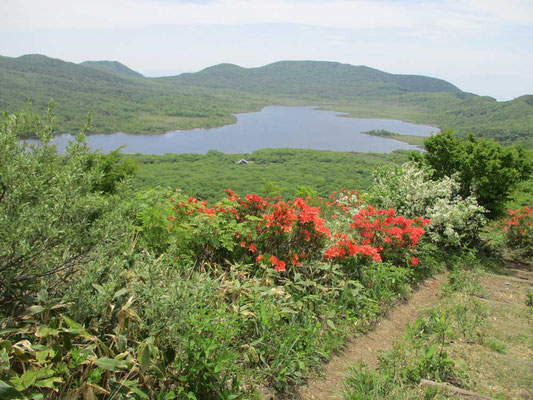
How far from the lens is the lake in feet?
242

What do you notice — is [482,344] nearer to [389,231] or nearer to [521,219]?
[389,231]

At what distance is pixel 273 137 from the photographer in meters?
85.8

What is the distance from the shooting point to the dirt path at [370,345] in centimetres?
231

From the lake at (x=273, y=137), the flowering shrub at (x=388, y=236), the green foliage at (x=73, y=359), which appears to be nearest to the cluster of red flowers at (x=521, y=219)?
the flowering shrub at (x=388, y=236)

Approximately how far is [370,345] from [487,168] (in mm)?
4087

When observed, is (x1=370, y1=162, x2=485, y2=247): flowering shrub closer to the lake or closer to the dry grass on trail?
the dry grass on trail

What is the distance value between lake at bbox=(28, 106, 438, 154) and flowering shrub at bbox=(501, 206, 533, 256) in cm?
6211

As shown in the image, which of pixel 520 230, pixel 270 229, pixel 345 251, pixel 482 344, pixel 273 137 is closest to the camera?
pixel 482 344

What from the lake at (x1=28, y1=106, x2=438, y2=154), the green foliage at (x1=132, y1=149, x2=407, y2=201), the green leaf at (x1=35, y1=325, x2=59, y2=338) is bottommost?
the green foliage at (x1=132, y1=149, x2=407, y2=201)

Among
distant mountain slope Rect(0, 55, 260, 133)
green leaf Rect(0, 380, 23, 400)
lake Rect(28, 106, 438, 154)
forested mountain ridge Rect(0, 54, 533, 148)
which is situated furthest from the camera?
distant mountain slope Rect(0, 55, 260, 133)

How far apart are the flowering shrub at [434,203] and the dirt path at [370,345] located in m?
1.19

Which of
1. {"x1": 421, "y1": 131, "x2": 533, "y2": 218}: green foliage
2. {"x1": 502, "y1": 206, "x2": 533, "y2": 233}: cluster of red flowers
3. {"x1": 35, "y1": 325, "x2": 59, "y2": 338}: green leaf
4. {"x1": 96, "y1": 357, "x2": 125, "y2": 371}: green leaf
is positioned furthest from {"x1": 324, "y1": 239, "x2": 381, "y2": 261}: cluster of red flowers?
{"x1": 502, "y1": 206, "x2": 533, "y2": 233}: cluster of red flowers

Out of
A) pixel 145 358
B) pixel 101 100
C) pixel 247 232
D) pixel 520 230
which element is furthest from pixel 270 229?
pixel 101 100

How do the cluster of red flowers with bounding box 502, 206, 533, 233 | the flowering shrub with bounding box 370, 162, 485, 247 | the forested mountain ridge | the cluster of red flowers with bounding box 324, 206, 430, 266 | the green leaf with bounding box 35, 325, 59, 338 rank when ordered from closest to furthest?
the green leaf with bounding box 35, 325, 59, 338, the cluster of red flowers with bounding box 324, 206, 430, 266, the flowering shrub with bounding box 370, 162, 485, 247, the cluster of red flowers with bounding box 502, 206, 533, 233, the forested mountain ridge
